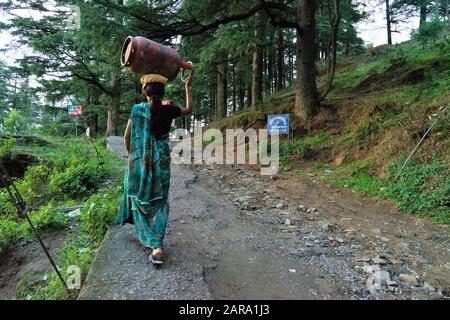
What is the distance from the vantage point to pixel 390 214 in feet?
18.3

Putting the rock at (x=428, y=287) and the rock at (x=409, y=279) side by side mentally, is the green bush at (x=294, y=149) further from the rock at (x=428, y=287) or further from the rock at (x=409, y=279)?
the rock at (x=428, y=287)

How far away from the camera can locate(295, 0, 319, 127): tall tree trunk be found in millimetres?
10484

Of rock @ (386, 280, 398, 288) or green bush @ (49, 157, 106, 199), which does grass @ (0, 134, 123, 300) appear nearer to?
green bush @ (49, 157, 106, 199)

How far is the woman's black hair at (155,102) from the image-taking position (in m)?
3.52

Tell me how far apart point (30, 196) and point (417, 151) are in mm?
8192

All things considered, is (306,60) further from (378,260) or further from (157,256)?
(157,256)

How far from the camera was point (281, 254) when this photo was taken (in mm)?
4094

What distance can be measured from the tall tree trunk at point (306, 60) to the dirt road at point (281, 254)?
4.77 m

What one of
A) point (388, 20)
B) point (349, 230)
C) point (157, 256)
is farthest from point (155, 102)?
point (388, 20)

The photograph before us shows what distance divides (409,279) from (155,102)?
331 cm

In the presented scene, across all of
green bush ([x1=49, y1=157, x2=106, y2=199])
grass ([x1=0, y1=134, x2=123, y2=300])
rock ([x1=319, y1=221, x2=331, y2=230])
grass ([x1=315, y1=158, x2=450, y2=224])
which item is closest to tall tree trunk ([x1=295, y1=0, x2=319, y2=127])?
grass ([x1=315, y1=158, x2=450, y2=224])

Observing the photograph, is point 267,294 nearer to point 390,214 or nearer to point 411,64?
point 390,214

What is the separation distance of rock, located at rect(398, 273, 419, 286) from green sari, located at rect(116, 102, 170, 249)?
8.60 ft
